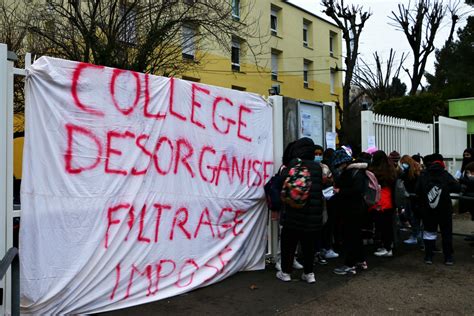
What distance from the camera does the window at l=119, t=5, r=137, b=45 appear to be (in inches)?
396

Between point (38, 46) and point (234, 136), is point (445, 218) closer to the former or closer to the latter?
point (234, 136)

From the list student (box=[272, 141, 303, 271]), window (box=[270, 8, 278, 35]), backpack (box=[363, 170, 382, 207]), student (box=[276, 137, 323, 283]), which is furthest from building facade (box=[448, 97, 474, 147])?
window (box=[270, 8, 278, 35])

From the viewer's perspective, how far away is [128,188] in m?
4.70

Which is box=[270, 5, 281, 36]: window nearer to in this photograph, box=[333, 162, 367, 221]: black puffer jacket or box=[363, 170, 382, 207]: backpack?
box=[363, 170, 382, 207]: backpack

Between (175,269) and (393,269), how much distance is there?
3.12m

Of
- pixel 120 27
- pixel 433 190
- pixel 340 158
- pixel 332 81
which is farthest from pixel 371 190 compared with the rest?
pixel 332 81

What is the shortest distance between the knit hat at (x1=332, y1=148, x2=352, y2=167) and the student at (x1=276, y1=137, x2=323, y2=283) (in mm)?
1223

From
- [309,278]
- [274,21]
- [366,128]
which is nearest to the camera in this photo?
[309,278]

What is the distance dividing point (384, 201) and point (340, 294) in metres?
2.33

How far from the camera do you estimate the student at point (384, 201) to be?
7.12 meters

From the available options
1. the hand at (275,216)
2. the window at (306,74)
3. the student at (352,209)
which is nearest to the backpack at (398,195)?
the student at (352,209)

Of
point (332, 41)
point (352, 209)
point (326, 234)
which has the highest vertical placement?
point (332, 41)

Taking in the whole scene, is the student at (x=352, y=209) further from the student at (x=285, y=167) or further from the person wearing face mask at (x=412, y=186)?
the person wearing face mask at (x=412, y=186)

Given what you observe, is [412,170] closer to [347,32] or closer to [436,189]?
[436,189]
